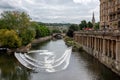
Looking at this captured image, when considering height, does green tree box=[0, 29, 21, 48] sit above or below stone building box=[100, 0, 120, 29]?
below

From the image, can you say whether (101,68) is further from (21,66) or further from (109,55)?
(21,66)

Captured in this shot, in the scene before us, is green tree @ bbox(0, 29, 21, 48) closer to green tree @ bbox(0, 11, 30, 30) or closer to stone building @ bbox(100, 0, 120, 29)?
green tree @ bbox(0, 11, 30, 30)

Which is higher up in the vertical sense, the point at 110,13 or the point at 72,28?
the point at 110,13

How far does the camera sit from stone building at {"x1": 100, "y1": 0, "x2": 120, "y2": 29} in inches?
3000

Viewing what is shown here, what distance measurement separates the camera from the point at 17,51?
73375mm

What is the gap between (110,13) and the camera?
268 ft

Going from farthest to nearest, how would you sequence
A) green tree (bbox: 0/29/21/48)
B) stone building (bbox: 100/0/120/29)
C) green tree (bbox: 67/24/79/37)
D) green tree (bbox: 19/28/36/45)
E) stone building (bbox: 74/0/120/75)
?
green tree (bbox: 67/24/79/37)
green tree (bbox: 19/28/36/45)
stone building (bbox: 100/0/120/29)
green tree (bbox: 0/29/21/48)
stone building (bbox: 74/0/120/75)

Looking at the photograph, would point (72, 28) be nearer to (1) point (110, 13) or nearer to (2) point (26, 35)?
(2) point (26, 35)

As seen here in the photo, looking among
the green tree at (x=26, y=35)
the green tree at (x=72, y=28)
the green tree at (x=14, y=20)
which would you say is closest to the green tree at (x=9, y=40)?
the green tree at (x=26, y=35)

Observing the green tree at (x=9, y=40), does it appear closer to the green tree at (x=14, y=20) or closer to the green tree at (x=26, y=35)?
the green tree at (x=26, y=35)

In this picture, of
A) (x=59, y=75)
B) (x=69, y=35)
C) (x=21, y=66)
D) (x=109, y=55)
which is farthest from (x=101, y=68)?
(x=69, y=35)

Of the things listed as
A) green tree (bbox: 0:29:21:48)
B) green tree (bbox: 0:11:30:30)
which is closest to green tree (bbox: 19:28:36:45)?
green tree (bbox: 0:11:30:30)

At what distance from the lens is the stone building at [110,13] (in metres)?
76.2

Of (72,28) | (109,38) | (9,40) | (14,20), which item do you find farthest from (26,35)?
(72,28)
